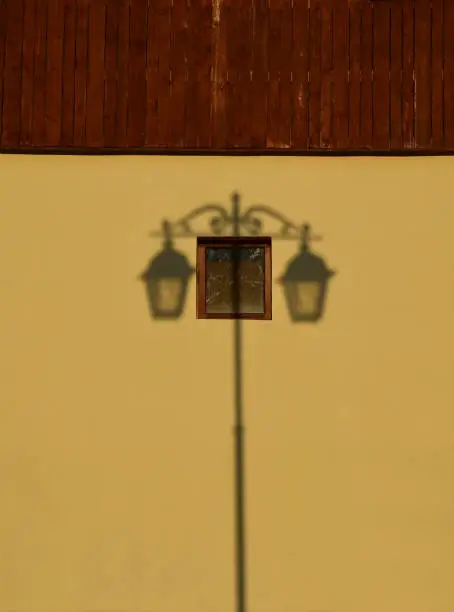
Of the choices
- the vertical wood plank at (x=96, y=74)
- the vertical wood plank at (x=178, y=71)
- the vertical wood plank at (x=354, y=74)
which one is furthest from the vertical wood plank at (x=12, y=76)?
the vertical wood plank at (x=354, y=74)

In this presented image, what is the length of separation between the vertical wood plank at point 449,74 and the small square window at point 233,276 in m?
1.82

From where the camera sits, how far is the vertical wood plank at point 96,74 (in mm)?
6160

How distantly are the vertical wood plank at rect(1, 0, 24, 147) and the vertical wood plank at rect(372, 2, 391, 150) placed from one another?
10.2 ft

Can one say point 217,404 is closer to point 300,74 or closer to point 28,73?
point 300,74

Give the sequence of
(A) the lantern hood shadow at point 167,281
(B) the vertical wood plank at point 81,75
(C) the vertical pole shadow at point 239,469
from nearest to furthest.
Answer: (C) the vertical pole shadow at point 239,469 → (A) the lantern hood shadow at point 167,281 → (B) the vertical wood plank at point 81,75

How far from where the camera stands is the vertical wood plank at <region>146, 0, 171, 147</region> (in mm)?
6152

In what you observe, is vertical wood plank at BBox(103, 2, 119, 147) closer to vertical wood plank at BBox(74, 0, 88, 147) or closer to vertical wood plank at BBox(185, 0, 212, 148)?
vertical wood plank at BBox(74, 0, 88, 147)

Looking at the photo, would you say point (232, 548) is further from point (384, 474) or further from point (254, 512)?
point (384, 474)

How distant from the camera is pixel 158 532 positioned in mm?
5973

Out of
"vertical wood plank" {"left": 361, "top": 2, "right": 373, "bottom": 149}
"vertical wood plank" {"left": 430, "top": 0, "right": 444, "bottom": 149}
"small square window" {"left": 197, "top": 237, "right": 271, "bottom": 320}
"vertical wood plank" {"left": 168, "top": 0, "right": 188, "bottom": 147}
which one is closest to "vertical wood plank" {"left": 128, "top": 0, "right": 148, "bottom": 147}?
"vertical wood plank" {"left": 168, "top": 0, "right": 188, "bottom": 147}

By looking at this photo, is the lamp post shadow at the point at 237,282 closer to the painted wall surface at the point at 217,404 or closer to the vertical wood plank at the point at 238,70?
the painted wall surface at the point at 217,404

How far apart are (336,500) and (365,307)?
1.65 m

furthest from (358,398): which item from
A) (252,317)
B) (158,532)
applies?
(158,532)

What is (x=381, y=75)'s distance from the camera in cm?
620
